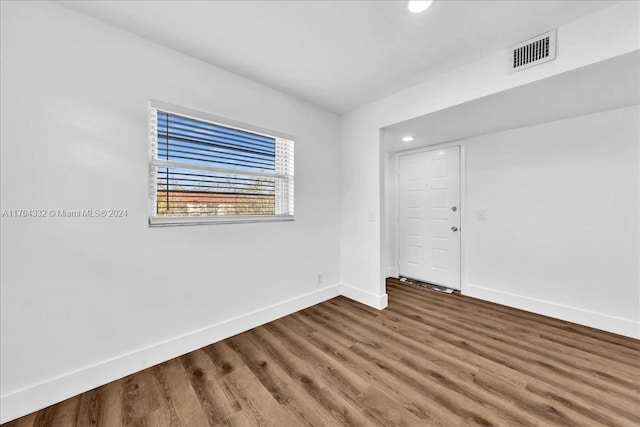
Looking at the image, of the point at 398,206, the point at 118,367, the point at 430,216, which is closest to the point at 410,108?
the point at 430,216

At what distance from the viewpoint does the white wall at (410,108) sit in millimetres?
1640

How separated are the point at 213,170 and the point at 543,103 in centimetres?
311

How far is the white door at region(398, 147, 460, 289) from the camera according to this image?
3666 millimetres

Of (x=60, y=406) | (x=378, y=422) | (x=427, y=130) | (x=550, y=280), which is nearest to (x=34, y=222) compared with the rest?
(x=60, y=406)

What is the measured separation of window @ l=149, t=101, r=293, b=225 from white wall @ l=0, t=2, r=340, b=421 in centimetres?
10

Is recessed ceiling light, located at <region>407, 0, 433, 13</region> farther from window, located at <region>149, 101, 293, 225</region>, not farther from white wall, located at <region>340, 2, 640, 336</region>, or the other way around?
window, located at <region>149, 101, 293, 225</region>

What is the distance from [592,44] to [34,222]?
3.81m

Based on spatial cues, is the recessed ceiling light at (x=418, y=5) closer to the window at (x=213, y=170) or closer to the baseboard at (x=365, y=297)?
the window at (x=213, y=170)

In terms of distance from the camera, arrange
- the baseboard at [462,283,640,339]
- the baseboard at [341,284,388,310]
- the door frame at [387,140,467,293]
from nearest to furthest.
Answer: the baseboard at [462,283,640,339], the baseboard at [341,284,388,310], the door frame at [387,140,467,293]

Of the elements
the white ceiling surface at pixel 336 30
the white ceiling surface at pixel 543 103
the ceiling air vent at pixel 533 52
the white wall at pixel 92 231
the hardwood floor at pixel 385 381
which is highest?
the white ceiling surface at pixel 336 30

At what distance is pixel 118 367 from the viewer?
1.81 m

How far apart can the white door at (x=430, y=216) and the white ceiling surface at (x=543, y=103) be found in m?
0.61

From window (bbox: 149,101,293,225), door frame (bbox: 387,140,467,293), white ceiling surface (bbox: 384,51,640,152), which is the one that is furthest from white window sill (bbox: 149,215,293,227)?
door frame (bbox: 387,140,467,293)

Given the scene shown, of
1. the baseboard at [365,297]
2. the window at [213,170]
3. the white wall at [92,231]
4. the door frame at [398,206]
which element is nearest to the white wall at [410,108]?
the baseboard at [365,297]
